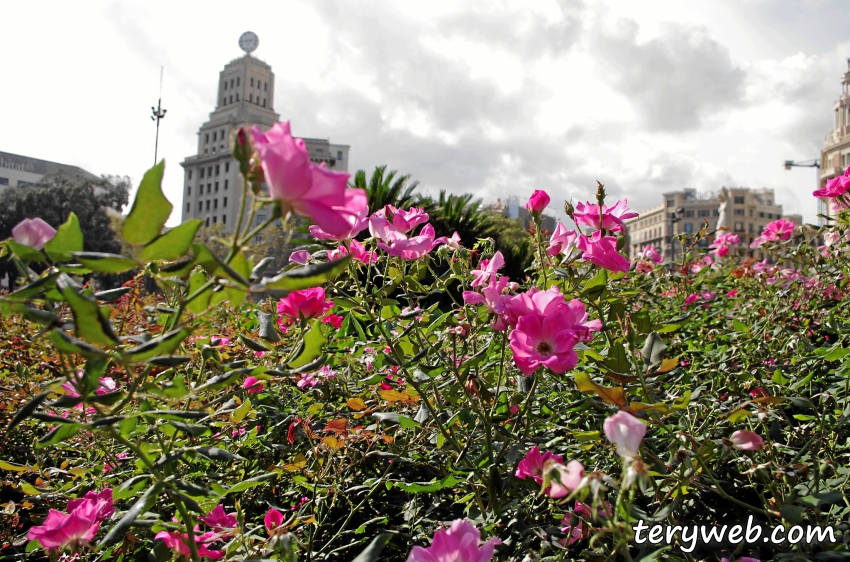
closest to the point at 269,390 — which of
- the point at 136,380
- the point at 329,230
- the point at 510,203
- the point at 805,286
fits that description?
the point at 136,380

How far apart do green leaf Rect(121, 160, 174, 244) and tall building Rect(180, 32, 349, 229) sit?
193ft

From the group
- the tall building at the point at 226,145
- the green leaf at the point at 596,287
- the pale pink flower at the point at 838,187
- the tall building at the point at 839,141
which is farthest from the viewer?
the tall building at the point at 226,145

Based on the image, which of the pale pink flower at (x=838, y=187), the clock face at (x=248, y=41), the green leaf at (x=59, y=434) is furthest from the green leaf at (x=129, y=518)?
the clock face at (x=248, y=41)

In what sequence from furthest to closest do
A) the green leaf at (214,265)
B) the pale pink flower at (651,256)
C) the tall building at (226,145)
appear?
the tall building at (226,145) < the pale pink flower at (651,256) < the green leaf at (214,265)

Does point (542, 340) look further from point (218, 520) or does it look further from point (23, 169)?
point (23, 169)

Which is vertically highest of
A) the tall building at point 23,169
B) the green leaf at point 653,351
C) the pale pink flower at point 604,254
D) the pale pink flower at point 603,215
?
the tall building at point 23,169

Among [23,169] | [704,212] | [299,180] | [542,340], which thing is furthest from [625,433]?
[704,212]

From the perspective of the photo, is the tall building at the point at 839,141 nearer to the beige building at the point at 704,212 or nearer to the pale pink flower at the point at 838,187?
the beige building at the point at 704,212

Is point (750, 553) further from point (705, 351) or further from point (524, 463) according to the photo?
point (705, 351)

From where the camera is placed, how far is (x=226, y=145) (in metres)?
59.2

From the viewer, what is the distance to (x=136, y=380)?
0.61 meters

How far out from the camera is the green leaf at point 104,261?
1.89 ft

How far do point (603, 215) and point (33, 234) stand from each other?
0.98 meters

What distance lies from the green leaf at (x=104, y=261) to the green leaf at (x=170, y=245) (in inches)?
0.9
